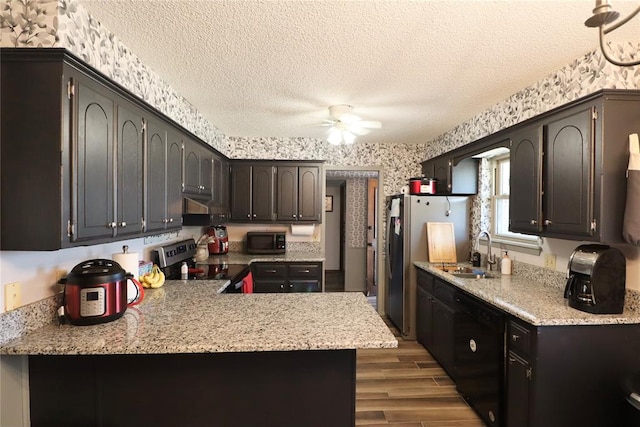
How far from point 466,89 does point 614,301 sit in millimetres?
1809

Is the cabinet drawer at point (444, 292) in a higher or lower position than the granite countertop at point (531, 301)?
lower

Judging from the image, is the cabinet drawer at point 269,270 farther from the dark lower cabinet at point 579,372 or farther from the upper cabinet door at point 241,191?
the dark lower cabinet at point 579,372

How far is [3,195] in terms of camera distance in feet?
4.75

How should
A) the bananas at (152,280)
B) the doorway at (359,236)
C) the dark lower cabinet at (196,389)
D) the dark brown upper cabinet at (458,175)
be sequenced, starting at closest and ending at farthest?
the dark lower cabinet at (196,389) → the bananas at (152,280) → the dark brown upper cabinet at (458,175) → the doorway at (359,236)

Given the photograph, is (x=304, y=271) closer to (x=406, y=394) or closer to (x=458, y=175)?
(x=406, y=394)

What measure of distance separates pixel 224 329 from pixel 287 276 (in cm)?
246

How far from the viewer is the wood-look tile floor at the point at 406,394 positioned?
2.42m

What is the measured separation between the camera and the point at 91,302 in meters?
1.67

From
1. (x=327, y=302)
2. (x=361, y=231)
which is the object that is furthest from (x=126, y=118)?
(x=361, y=231)

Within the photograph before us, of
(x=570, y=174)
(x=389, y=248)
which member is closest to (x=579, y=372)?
(x=570, y=174)

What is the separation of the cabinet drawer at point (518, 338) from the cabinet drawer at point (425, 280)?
1289 millimetres

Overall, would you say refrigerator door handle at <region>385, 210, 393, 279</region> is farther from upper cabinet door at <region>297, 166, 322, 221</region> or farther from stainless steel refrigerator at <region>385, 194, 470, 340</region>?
upper cabinet door at <region>297, 166, 322, 221</region>

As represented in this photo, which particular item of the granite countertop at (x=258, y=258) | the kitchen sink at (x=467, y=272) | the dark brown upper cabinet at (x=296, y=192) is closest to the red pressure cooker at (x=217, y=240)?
the granite countertop at (x=258, y=258)

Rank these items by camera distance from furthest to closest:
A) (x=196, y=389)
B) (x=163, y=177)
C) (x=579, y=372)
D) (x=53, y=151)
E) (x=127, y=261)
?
(x=163, y=177) < (x=127, y=261) < (x=579, y=372) < (x=196, y=389) < (x=53, y=151)
